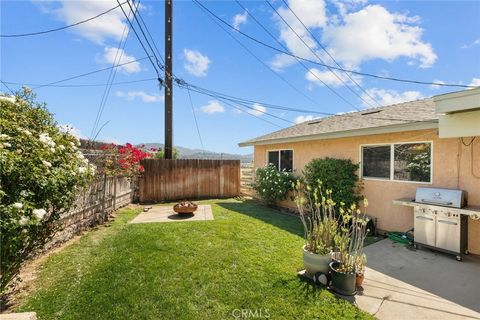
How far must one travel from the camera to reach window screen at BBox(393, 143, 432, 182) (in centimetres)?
620

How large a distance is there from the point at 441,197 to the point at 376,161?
7.00ft

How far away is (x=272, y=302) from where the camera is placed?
3.41m

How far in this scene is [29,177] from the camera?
9.48 feet

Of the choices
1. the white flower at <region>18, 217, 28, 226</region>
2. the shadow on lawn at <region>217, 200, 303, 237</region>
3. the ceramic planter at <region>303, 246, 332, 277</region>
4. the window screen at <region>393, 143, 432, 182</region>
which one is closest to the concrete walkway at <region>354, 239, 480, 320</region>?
the ceramic planter at <region>303, 246, 332, 277</region>

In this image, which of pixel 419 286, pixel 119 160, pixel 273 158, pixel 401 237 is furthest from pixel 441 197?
pixel 119 160

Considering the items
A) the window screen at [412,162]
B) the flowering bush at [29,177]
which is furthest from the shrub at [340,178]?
the flowering bush at [29,177]

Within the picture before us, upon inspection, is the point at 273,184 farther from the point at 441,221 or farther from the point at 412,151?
the point at 441,221

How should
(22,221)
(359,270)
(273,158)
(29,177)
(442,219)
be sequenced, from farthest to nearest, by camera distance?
(273,158) < (442,219) < (359,270) < (29,177) < (22,221)

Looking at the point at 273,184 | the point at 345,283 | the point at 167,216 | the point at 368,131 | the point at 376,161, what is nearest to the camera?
the point at 345,283

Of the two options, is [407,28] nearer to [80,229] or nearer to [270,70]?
[270,70]

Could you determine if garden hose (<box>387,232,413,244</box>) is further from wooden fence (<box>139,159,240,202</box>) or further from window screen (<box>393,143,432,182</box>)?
wooden fence (<box>139,159,240,202</box>)

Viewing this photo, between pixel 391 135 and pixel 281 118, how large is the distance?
348 inches

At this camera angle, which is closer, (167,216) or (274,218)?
(167,216)

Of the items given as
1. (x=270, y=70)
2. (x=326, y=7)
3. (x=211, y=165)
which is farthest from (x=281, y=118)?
(x=326, y=7)
